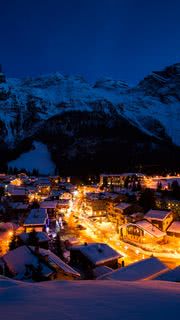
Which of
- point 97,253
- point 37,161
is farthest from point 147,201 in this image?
point 37,161

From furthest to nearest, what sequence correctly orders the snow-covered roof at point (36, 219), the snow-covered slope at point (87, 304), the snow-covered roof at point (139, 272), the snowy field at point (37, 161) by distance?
the snowy field at point (37, 161) < the snow-covered roof at point (36, 219) < the snow-covered roof at point (139, 272) < the snow-covered slope at point (87, 304)

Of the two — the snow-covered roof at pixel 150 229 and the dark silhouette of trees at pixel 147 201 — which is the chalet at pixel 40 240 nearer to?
the snow-covered roof at pixel 150 229

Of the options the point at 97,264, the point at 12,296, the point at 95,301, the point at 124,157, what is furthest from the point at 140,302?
the point at 124,157

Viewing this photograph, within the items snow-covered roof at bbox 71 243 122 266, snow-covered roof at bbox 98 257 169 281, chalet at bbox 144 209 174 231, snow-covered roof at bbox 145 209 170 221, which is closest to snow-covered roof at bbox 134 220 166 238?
chalet at bbox 144 209 174 231

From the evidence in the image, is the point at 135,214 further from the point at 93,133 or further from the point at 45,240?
the point at 93,133

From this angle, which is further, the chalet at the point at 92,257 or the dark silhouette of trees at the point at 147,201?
the dark silhouette of trees at the point at 147,201

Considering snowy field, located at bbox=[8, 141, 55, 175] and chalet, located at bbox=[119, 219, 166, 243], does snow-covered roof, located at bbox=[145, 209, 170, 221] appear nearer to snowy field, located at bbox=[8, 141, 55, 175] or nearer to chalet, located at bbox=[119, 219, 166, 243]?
chalet, located at bbox=[119, 219, 166, 243]

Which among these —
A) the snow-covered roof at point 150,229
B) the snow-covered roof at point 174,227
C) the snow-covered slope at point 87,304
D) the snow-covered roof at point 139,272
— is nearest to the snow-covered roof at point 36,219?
the snow-covered roof at point 150,229
